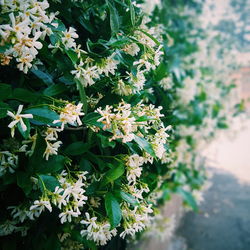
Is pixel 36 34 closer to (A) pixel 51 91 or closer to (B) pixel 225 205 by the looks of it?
(A) pixel 51 91

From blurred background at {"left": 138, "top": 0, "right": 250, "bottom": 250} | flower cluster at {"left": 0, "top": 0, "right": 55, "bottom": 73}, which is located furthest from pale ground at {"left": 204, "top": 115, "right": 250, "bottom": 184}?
flower cluster at {"left": 0, "top": 0, "right": 55, "bottom": 73}

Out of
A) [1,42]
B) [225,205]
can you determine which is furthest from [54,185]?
[225,205]

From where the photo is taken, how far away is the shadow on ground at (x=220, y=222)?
2.70 m

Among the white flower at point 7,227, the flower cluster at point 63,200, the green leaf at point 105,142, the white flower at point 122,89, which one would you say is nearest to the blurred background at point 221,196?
the white flower at point 122,89

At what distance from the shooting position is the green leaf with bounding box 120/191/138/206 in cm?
78

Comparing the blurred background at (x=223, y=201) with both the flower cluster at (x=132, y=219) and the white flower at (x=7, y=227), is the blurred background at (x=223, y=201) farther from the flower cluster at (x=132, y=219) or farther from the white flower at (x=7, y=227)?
the white flower at (x=7, y=227)

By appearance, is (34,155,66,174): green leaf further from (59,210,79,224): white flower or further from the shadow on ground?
the shadow on ground

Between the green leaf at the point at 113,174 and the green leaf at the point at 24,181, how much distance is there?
8.3 inches

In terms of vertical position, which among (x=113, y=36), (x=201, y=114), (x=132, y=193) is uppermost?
(x=113, y=36)

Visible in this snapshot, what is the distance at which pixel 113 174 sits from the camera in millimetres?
784

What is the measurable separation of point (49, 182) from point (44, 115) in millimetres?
187

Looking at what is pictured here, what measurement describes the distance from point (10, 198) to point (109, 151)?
35 centimetres

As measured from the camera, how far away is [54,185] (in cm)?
71

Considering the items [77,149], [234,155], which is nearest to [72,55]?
[77,149]
